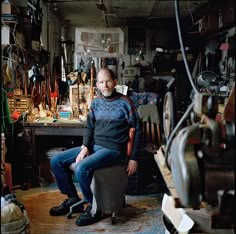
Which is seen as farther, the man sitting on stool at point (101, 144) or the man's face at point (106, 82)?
the man's face at point (106, 82)

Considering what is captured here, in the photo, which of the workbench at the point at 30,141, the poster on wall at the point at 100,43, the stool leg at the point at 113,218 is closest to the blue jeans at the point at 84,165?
the stool leg at the point at 113,218

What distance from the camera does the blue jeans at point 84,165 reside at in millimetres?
3211

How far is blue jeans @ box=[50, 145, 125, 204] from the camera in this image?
321 centimetres

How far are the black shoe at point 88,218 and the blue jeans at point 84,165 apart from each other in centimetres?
10

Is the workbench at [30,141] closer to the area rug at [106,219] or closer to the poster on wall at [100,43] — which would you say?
the area rug at [106,219]

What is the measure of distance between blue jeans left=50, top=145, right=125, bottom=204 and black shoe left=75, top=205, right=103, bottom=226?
10cm

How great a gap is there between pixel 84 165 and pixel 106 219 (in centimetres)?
58

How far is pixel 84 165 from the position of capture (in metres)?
3.20

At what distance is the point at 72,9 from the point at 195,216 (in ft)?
13.6


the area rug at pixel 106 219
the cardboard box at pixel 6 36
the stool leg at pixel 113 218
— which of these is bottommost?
the area rug at pixel 106 219

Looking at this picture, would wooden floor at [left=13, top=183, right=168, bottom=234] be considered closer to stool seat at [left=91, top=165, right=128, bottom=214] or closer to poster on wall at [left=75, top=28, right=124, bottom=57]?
stool seat at [left=91, top=165, right=128, bottom=214]

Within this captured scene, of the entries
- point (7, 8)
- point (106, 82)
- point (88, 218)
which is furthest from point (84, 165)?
point (7, 8)

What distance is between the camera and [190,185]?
1.44 m

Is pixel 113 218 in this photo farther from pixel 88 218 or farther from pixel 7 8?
pixel 7 8
